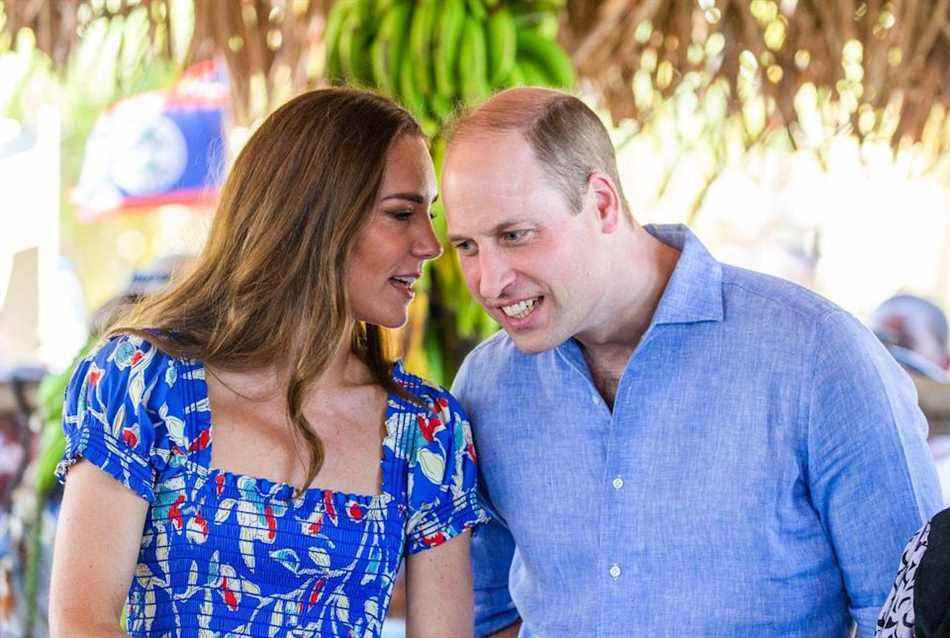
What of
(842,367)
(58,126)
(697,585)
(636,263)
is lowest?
(697,585)

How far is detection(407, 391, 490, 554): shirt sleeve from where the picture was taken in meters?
1.79

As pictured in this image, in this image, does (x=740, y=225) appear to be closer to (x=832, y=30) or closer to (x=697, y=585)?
(x=832, y=30)

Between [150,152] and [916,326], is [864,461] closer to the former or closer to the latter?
[916,326]

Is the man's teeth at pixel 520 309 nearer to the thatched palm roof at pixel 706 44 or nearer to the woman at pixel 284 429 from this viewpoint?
the woman at pixel 284 429

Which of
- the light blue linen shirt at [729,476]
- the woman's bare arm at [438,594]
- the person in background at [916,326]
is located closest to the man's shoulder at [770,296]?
the light blue linen shirt at [729,476]

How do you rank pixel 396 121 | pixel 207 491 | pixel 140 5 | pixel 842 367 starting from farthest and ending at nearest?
pixel 140 5 → pixel 396 121 → pixel 207 491 → pixel 842 367

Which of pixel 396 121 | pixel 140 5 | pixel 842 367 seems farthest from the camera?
pixel 140 5

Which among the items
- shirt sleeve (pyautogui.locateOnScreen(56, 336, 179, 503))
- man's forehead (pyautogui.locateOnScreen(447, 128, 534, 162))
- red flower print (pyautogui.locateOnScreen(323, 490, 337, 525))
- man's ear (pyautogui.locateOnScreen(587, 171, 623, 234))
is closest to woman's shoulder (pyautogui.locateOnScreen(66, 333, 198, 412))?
shirt sleeve (pyautogui.locateOnScreen(56, 336, 179, 503))

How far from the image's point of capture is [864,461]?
5.05 feet

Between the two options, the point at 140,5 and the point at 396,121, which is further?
the point at 140,5

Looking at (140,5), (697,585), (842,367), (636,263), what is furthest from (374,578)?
(140,5)

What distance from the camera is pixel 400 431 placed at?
182 centimetres

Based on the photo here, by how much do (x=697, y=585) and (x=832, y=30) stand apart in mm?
1768

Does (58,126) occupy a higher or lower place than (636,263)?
higher
